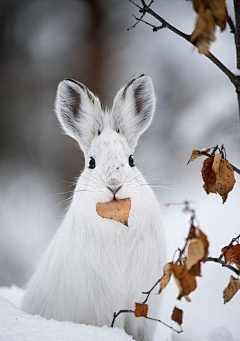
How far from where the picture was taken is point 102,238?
57.5 inches

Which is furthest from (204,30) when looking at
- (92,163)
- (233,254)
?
(92,163)

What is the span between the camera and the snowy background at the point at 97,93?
88.7 inches

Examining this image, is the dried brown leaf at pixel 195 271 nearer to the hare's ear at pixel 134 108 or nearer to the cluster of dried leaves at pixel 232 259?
the cluster of dried leaves at pixel 232 259

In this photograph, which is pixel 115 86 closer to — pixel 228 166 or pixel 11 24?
pixel 11 24

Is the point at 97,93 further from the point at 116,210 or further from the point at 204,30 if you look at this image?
the point at 204,30

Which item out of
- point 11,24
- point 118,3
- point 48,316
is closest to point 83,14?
point 118,3

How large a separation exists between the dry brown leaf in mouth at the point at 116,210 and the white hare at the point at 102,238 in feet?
0.13

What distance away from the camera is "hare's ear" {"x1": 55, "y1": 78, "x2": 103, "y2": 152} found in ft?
5.09

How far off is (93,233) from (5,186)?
3.85 feet

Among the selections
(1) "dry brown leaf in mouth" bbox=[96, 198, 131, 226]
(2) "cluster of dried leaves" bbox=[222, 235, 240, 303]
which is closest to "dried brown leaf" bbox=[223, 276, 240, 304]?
(2) "cluster of dried leaves" bbox=[222, 235, 240, 303]

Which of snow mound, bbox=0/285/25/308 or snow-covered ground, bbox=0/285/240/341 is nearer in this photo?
snow-covered ground, bbox=0/285/240/341

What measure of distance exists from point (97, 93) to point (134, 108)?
0.68 m

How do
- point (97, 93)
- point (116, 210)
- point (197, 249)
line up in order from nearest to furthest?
point (197, 249) < point (116, 210) < point (97, 93)

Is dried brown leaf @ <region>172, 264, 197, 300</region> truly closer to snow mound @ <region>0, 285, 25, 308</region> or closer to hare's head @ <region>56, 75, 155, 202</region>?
hare's head @ <region>56, 75, 155, 202</region>
